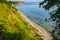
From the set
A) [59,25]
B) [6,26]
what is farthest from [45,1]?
[6,26]

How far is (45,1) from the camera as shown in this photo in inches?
444

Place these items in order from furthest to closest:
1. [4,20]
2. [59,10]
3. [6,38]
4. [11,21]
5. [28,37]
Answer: [11,21]
[4,20]
[28,37]
[6,38]
[59,10]

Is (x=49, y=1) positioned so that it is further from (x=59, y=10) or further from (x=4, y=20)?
(x=4, y=20)

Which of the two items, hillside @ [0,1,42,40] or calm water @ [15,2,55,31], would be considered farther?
calm water @ [15,2,55,31]

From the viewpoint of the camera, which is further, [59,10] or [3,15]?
[3,15]

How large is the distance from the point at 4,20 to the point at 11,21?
1.05 metres

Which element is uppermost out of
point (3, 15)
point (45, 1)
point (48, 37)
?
point (45, 1)

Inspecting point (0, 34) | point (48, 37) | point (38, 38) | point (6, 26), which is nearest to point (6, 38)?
point (0, 34)

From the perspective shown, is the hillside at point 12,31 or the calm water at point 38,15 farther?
the calm water at point 38,15

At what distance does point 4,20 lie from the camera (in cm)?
1555

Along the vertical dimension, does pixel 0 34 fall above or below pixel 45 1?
below

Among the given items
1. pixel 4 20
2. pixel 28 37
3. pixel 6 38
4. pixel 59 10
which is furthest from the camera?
pixel 4 20

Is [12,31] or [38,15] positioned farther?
[38,15]

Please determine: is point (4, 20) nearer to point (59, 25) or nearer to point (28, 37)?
point (28, 37)
